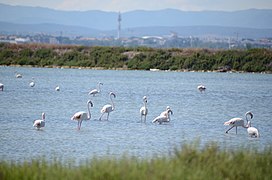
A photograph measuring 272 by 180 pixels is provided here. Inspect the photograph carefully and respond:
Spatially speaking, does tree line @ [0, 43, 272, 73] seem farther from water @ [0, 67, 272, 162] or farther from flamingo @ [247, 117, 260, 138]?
flamingo @ [247, 117, 260, 138]

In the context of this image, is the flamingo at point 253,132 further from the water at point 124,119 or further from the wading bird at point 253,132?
the water at point 124,119

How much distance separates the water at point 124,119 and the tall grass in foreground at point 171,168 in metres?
1.59

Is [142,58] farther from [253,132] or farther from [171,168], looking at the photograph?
[171,168]

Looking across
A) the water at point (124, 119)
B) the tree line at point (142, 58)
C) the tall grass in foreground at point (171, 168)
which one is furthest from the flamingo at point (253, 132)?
the tree line at point (142, 58)

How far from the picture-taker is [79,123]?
969 inches

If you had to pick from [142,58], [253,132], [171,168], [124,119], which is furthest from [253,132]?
[142,58]

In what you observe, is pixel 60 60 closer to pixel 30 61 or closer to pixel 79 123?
pixel 30 61

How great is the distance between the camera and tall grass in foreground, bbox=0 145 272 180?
10.9 metres

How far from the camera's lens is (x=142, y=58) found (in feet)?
239

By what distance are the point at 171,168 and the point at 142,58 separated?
6190cm

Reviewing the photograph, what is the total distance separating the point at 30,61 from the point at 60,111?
45914mm

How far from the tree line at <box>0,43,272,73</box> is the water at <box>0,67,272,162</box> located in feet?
66.0

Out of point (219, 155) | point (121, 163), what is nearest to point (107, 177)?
point (121, 163)

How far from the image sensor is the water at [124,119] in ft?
61.9
